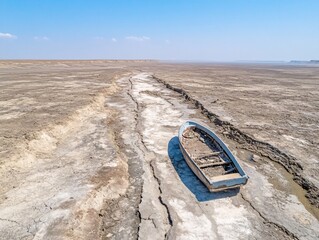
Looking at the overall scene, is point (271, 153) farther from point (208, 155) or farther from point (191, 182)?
point (191, 182)

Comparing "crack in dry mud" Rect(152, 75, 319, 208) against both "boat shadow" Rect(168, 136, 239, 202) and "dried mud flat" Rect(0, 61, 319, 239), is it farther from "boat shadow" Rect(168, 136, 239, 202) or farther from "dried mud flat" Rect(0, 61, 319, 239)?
"boat shadow" Rect(168, 136, 239, 202)

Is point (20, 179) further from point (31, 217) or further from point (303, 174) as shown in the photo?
point (303, 174)

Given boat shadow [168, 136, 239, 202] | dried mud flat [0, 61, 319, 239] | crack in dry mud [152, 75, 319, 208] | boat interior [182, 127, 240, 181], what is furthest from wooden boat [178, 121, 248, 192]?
crack in dry mud [152, 75, 319, 208]

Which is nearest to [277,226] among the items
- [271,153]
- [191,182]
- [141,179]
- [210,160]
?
[191,182]

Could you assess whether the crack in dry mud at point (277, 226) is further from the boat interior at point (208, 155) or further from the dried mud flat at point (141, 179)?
the boat interior at point (208, 155)

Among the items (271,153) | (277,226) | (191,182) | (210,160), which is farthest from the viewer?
(271,153)

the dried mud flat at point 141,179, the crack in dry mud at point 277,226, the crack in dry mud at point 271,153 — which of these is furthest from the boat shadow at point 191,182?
the crack in dry mud at point 271,153
